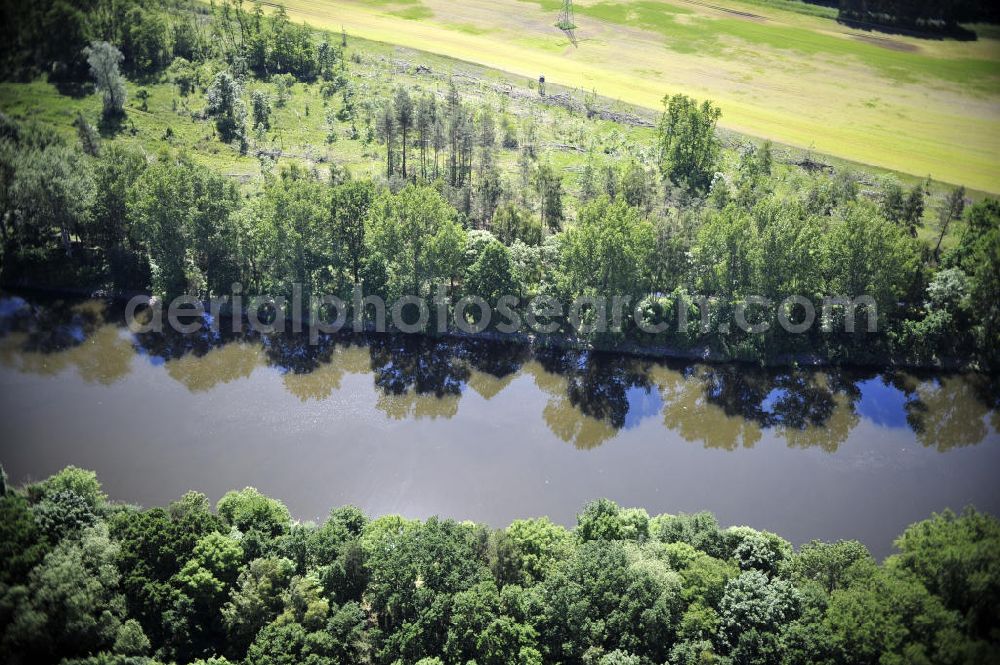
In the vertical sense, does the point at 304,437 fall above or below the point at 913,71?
below

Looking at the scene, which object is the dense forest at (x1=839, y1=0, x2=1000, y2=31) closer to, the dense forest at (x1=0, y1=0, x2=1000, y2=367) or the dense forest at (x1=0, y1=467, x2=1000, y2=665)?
the dense forest at (x1=0, y1=0, x2=1000, y2=367)

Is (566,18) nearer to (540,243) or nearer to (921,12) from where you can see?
(921,12)

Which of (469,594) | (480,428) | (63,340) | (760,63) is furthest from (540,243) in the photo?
(760,63)

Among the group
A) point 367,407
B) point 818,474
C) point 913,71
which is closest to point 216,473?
point 367,407

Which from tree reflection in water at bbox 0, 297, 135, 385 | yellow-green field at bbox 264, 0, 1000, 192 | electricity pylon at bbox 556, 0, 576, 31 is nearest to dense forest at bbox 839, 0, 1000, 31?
yellow-green field at bbox 264, 0, 1000, 192

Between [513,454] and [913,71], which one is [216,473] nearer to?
[513,454]

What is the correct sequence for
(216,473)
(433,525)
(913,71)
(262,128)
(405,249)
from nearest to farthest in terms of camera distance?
(433,525)
(216,473)
(405,249)
(262,128)
(913,71)
